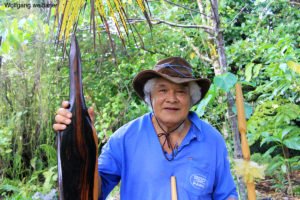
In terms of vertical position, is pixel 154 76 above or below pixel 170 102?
above

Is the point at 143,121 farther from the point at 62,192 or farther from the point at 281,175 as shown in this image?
the point at 281,175

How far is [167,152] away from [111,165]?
26 centimetres

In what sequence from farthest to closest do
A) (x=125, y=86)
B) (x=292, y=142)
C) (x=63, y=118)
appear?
(x=125, y=86) → (x=292, y=142) → (x=63, y=118)

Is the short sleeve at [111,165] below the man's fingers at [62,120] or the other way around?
below

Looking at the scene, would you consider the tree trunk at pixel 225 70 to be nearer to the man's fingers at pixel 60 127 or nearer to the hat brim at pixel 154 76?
the hat brim at pixel 154 76

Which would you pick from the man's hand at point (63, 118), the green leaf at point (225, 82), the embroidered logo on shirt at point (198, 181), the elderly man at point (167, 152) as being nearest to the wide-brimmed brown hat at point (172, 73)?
the elderly man at point (167, 152)

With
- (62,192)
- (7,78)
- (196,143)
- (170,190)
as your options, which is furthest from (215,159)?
(7,78)

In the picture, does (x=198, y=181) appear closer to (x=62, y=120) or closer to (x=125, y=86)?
(x=62, y=120)

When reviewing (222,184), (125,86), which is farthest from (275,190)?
(222,184)

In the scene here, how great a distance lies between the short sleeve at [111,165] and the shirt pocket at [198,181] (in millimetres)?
314

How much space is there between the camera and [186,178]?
5.60 feet

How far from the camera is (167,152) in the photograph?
1.78 m

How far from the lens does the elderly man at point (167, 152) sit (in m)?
1.72

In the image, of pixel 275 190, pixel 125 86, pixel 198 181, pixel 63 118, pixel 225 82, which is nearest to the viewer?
pixel 63 118
